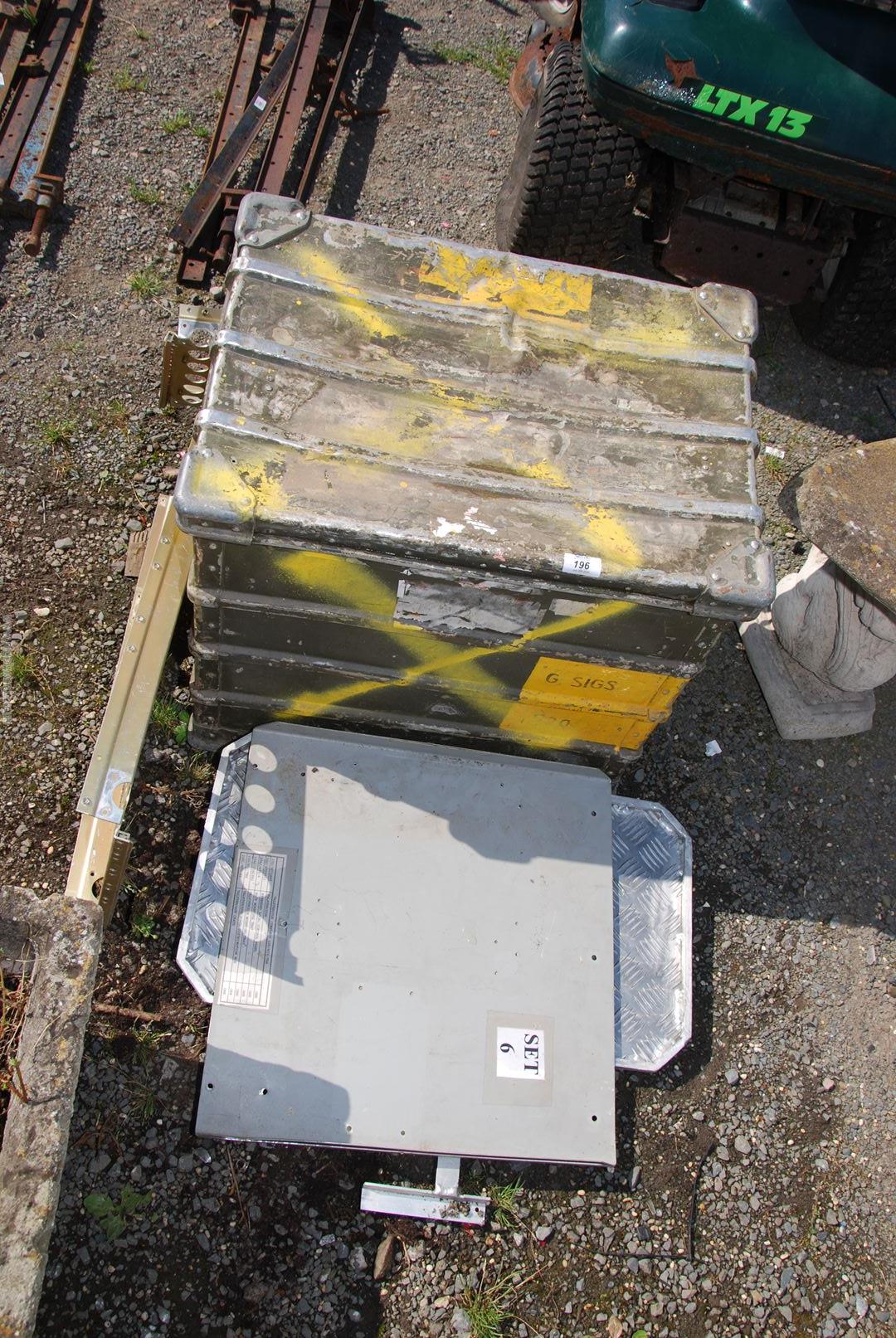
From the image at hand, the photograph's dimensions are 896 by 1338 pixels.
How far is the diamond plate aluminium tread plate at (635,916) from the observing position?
10.6 ft

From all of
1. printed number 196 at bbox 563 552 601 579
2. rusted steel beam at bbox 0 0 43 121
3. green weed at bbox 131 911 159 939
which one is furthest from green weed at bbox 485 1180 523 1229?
rusted steel beam at bbox 0 0 43 121

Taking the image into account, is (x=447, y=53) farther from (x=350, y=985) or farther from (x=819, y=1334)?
(x=819, y=1334)

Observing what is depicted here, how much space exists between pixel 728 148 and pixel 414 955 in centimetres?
348

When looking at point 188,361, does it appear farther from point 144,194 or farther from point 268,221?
point 144,194

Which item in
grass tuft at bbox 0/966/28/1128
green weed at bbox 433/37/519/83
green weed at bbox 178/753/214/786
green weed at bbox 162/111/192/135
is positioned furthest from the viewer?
green weed at bbox 433/37/519/83

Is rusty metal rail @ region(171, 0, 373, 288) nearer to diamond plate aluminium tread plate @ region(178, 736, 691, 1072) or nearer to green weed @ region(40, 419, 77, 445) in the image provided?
green weed @ region(40, 419, 77, 445)

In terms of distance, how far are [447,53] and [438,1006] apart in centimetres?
565

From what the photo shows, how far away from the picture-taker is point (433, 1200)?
120 inches

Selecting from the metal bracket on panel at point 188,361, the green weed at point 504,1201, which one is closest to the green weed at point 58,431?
the metal bracket on panel at point 188,361

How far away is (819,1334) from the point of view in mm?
3100

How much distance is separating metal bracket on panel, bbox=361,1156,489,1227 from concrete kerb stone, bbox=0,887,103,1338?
115cm

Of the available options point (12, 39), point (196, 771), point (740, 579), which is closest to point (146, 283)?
point (12, 39)

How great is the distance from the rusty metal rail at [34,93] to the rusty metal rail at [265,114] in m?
0.72

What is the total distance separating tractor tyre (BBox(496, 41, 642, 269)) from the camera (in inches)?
167
